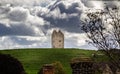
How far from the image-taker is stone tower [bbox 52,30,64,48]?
140m

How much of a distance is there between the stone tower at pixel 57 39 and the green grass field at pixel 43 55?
26409mm

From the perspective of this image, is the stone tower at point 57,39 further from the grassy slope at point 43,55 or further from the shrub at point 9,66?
the shrub at point 9,66

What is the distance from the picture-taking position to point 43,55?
10588cm

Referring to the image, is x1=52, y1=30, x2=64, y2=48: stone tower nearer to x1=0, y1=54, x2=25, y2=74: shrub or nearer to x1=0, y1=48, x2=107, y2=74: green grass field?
x1=0, y1=48, x2=107, y2=74: green grass field

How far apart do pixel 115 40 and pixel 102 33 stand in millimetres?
1454

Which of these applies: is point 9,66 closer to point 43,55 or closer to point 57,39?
point 43,55

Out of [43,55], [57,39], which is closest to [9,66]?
[43,55]

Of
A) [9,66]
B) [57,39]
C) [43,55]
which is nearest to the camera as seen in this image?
[9,66]

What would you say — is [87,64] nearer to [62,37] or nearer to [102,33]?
[102,33]

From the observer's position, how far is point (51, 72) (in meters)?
17.2

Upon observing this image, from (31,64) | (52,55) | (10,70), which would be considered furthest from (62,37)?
(10,70)

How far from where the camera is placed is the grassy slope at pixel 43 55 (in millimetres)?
95562

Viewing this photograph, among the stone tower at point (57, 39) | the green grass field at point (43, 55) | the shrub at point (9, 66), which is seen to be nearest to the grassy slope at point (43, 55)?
the green grass field at point (43, 55)

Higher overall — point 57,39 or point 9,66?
point 9,66
